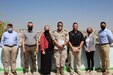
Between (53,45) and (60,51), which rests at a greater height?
(53,45)

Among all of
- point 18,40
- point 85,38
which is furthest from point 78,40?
point 18,40

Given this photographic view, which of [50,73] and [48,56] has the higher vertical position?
[48,56]

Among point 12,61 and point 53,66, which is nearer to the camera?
point 12,61

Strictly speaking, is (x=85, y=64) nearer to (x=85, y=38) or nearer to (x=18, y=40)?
(x=85, y=38)

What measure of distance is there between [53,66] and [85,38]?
164 centimetres

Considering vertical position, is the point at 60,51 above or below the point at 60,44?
below

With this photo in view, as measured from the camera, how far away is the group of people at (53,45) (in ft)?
32.3

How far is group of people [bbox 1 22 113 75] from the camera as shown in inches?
388

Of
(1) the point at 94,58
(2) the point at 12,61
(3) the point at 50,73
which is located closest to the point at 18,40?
(2) the point at 12,61

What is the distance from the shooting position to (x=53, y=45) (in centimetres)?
1001

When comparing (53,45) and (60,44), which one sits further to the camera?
(53,45)

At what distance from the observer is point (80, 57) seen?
1054cm

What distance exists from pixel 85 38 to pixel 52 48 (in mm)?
1342

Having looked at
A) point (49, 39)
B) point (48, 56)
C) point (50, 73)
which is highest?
point (49, 39)
